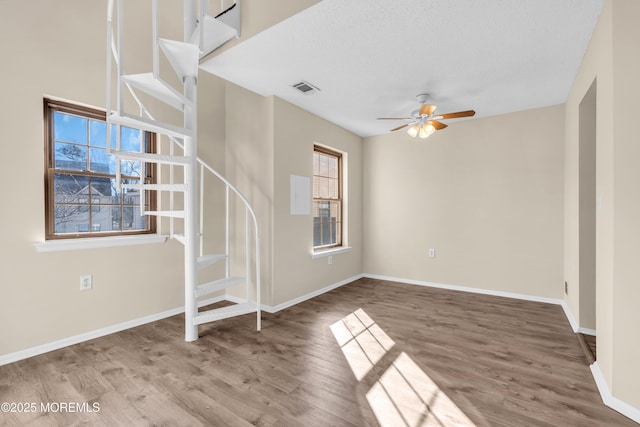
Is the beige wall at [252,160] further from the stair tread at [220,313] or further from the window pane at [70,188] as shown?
the window pane at [70,188]

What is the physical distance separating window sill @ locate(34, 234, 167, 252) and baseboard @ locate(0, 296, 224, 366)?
2.65 feet

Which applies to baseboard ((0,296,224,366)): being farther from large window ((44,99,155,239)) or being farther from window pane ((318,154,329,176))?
window pane ((318,154,329,176))

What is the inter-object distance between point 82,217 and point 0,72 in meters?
1.27

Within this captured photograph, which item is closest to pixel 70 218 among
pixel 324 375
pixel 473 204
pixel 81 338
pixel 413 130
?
pixel 81 338

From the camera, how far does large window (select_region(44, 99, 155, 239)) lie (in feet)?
8.52

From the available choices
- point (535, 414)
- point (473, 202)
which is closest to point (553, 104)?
point (473, 202)

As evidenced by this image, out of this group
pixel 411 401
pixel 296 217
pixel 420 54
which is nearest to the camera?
pixel 411 401

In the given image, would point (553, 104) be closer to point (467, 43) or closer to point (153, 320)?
point (467, 43)

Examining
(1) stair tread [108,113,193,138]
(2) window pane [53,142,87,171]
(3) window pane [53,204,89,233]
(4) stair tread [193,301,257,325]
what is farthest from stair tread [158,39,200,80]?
(4) stair tread [193,301,257,325]

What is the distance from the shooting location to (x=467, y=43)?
2.39m

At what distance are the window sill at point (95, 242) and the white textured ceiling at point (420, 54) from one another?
75.1 inches

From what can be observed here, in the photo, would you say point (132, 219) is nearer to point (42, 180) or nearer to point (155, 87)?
point (42, 180)

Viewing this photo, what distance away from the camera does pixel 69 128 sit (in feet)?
8.89

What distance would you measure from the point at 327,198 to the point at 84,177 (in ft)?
10.2
